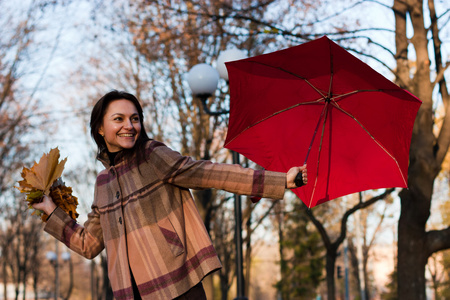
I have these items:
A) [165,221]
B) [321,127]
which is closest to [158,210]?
[165,221]

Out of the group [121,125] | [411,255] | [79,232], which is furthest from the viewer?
[411,255]

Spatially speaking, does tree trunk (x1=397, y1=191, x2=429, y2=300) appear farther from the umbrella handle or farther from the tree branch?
the umbrella handle

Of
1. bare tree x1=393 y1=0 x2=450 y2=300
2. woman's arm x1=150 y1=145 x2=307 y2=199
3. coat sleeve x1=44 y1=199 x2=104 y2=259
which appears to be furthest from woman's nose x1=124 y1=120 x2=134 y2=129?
bare tree x1=393 y1=0 x2=450 y2=300

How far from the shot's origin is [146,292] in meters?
2.60

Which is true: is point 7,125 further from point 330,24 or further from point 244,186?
point 244,186

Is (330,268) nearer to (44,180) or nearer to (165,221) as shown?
(44,180)

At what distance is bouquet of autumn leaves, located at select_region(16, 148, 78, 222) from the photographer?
10.4 feet

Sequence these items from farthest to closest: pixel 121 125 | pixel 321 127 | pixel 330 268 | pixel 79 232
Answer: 1. pixel 330 268
2. pixel 321 127
3. pixel 79 232
4. pixel 121 125

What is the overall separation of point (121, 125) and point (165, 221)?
585mm

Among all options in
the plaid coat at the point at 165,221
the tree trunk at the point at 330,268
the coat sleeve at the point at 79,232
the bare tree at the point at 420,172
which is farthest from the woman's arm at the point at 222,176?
the tree trunk at the point at 330,268

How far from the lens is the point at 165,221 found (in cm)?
266

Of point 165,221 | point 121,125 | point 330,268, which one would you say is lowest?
point 165,221

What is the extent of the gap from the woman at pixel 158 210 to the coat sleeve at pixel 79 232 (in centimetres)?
20

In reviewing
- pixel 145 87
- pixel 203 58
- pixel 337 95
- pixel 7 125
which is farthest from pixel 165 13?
pixel 337 95
